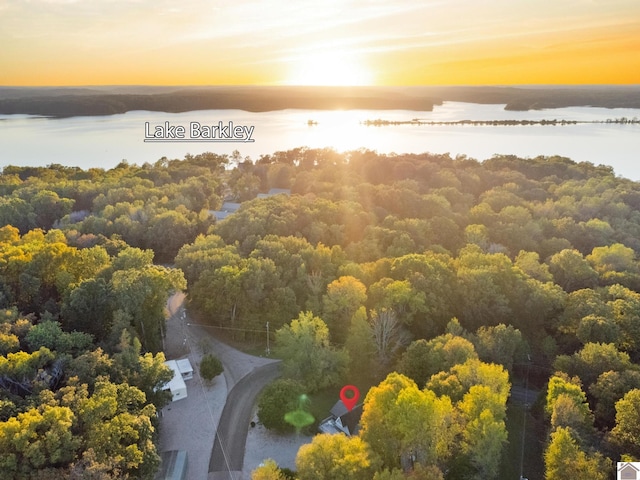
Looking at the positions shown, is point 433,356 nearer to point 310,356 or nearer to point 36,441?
point 310,356

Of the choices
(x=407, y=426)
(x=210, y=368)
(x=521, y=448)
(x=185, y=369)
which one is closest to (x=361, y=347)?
(x=407, y=426)

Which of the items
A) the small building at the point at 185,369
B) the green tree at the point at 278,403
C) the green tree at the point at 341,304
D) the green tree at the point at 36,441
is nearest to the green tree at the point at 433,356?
the green tree at the point at 341,304

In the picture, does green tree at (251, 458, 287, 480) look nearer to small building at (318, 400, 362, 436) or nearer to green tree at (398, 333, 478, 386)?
small building at (318, 400, 362, 436)

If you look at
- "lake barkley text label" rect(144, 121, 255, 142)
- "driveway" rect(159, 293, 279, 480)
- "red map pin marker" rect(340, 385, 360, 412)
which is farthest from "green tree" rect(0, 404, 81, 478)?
"lake barkley text label" rect(144, 121, 255, 142)

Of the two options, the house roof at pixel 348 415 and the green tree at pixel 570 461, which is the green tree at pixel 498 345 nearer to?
the green tree at pixel 570 461

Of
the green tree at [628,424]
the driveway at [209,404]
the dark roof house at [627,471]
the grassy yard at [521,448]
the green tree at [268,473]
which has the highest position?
the green tree at [628,424]

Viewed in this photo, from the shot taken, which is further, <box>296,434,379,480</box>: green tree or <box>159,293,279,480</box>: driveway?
<box>159,293,279,480</box>: driveway
